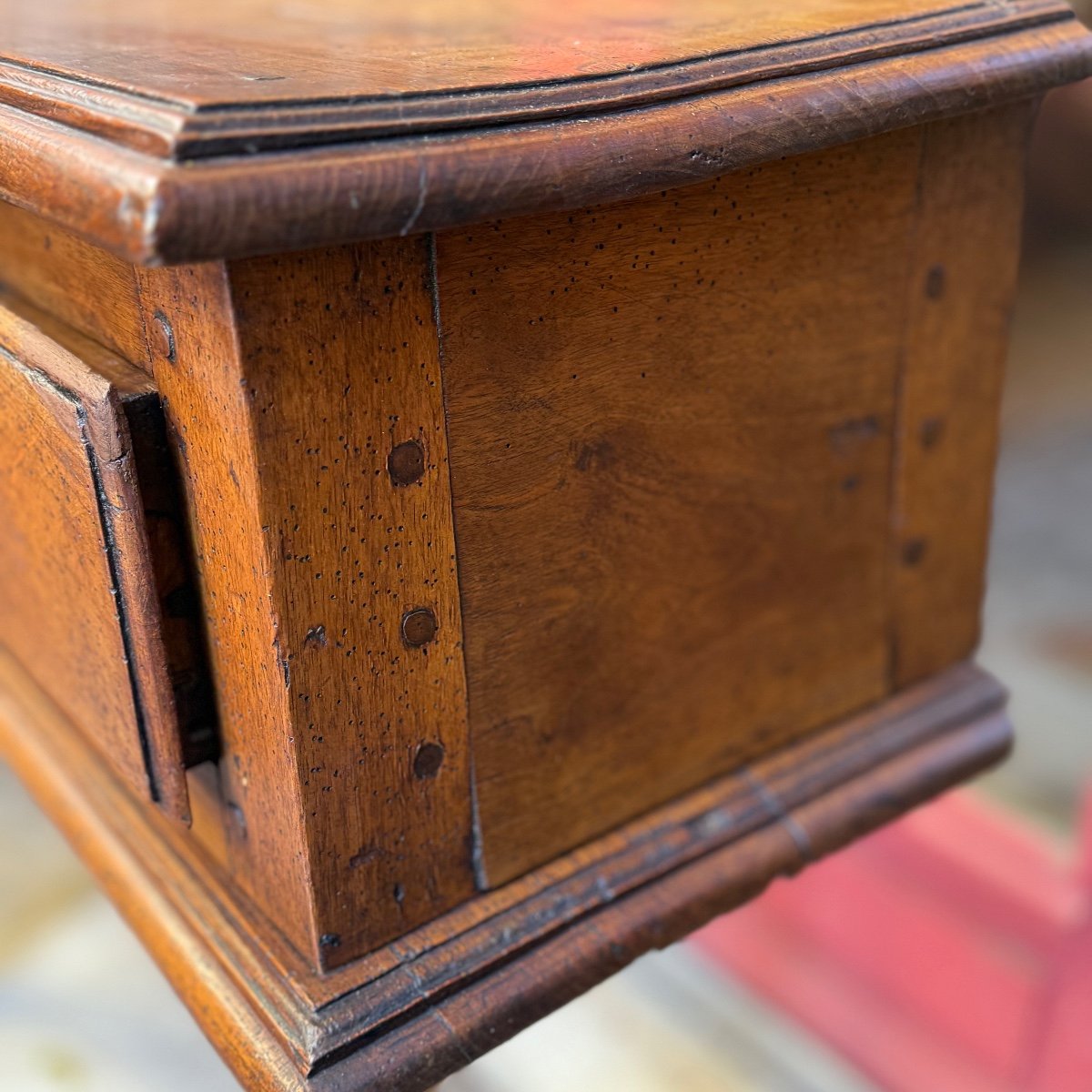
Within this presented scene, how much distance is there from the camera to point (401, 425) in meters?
0.53

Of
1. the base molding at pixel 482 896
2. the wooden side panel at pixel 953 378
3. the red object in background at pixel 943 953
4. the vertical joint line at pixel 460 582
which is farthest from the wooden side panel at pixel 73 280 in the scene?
the red object in background at pixel 943 953

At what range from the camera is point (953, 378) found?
761mm

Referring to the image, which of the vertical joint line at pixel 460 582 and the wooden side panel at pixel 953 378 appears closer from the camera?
the vertical joint line at pixel 460 582

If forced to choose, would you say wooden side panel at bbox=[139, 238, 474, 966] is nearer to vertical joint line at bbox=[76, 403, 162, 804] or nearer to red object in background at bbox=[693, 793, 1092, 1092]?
vertical joint line at bbox=[76, 403, 162, 804]

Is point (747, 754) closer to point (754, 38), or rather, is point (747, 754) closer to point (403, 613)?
point (403, 613)

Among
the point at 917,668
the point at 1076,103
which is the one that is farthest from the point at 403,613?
the point at 1076,103

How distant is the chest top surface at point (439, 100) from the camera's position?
0.43m

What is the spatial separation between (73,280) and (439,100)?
0.23 meters

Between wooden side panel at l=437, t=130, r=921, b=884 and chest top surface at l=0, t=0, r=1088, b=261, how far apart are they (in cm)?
5

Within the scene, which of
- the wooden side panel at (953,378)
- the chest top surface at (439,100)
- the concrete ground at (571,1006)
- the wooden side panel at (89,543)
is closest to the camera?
the chest top surface at (439,100)

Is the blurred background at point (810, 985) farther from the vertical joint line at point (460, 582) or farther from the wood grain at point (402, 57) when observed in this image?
the wood grain at point (402, 57)

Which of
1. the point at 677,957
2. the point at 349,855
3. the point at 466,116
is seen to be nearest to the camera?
the point at 466,116

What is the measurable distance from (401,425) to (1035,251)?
1.98m

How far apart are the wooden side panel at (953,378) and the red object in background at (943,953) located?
0.42 m
